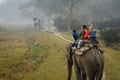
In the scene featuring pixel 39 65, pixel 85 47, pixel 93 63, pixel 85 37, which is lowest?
pixel 39 65

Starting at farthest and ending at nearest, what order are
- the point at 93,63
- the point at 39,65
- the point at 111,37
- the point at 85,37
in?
the point at 111,37, the point at 39,65, the point at 85,37, the point at 93,63

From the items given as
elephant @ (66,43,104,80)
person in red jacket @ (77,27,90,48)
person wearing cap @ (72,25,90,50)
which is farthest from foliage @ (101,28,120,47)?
elephant @ (66,43,104,80)

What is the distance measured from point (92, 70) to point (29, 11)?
10818cm

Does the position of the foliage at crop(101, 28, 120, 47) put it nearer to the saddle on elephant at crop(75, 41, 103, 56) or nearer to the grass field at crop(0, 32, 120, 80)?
the grass field at crop(0, 32, 120, 80)

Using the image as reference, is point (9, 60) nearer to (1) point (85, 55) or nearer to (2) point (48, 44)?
(2) point (48, 44)

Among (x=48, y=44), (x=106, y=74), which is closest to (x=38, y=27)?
(x=48, y=44)

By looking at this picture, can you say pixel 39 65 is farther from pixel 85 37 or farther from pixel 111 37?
pixel 111 37

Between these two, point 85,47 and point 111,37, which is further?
point 111,37

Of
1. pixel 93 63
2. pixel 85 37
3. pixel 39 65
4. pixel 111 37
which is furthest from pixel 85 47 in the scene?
pixel 111 37

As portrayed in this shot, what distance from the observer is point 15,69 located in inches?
982

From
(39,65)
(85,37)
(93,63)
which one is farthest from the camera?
(39,65)

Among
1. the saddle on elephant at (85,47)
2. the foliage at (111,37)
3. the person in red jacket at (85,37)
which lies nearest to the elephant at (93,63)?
the saddle on elephant at (85,47)

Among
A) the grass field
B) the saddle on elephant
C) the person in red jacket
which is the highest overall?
the person in red jacket

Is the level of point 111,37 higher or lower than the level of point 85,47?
lower
